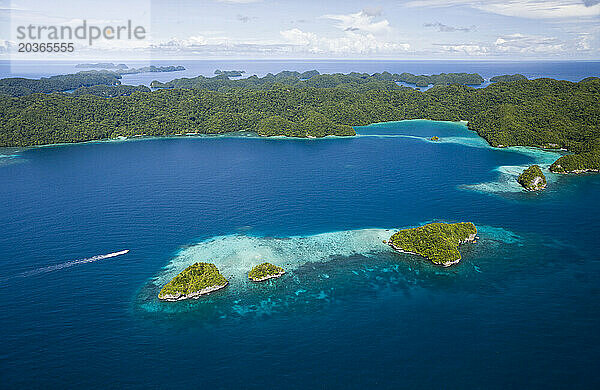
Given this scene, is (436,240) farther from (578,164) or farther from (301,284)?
(578,164)

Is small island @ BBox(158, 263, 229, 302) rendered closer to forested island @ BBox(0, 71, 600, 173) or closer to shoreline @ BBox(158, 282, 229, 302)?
shoreline @ BBox(158, 282, 229, 302)

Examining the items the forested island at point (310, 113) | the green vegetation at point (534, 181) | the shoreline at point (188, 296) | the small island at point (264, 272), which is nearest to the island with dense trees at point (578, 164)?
the forested island at point (310, 113)

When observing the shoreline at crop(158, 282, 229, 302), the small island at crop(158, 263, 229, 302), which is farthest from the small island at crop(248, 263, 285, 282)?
the shoreline at crop(158, 282, 229, 302)

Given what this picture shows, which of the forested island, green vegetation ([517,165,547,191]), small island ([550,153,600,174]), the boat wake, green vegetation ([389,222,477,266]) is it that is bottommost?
the boat wake

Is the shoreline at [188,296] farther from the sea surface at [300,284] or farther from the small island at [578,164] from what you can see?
the small island at [578,164]

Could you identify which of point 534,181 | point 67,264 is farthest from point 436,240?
point 67,264

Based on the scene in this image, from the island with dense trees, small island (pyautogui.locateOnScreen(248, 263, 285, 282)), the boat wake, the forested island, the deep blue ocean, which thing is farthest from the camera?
the forested island

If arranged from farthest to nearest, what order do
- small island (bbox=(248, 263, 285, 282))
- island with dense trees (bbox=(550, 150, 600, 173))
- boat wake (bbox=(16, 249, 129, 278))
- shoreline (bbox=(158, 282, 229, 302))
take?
island with dense trees (bbox=(550, 150, 600, 173)) → boat wake (bbox=(16, 249, 129, 278)) → small island (bbox=(248, 263, 285, 282)) → shoreline (bbox=(158, 282, 229, 302))
